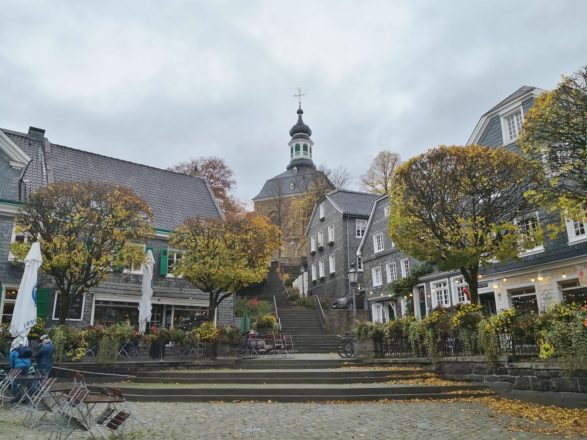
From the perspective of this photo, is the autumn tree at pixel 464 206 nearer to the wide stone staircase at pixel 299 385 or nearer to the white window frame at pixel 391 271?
the wide stone staircase at pixel 299 385

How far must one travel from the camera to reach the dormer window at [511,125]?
803 inches

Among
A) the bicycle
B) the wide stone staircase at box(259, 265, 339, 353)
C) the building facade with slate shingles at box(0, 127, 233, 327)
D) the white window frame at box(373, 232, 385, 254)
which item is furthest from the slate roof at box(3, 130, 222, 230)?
the bicycle

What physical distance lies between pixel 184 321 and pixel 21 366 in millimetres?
11920

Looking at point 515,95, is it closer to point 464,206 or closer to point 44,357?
point 464,206

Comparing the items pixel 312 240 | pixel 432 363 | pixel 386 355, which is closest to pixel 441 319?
pixel 432 363

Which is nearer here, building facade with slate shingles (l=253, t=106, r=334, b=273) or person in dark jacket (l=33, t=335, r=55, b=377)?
person in dark jacket (l=33, t=335, r=55, b=377)

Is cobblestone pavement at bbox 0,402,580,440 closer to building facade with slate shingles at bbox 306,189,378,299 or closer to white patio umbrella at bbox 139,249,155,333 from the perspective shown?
white patio umbrella at bbox 139,249,155,333

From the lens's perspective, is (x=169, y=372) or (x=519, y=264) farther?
(x=519, y=264)

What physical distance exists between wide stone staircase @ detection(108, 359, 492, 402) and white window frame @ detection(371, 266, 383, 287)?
15.4 m

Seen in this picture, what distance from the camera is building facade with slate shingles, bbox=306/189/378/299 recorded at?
114 feet

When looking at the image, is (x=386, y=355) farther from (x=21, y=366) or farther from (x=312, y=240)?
(x=312, y=240)

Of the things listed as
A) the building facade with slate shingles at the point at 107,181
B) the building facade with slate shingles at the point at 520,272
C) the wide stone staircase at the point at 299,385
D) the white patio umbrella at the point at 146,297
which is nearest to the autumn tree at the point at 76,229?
the white patio umbrella at the point at 146,297

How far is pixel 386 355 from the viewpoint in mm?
15031

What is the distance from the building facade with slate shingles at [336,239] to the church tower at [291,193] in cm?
506
